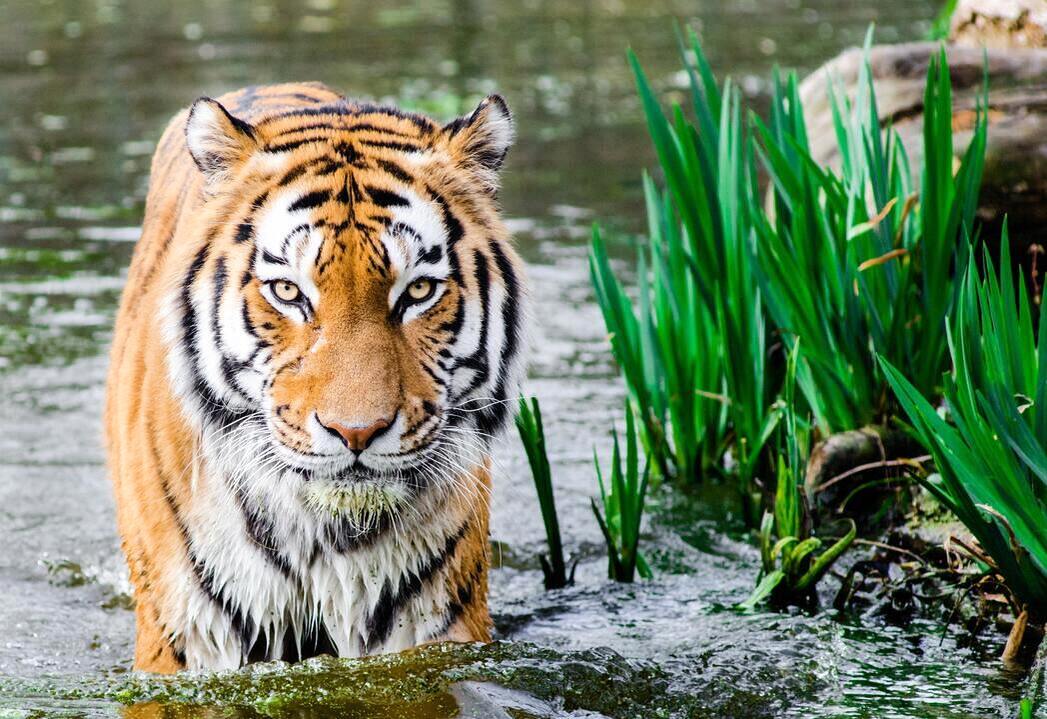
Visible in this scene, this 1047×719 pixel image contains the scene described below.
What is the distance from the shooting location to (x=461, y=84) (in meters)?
10.1

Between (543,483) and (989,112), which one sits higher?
(989,112)

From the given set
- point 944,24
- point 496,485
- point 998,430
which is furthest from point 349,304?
point 944,24

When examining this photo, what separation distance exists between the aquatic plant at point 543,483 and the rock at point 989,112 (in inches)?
54.0

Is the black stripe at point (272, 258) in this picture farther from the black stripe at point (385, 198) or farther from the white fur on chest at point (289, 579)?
the white fur on chest at point (289, 579)

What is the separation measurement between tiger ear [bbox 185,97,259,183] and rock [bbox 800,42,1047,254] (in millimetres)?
1827

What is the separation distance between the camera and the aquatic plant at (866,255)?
140 inches

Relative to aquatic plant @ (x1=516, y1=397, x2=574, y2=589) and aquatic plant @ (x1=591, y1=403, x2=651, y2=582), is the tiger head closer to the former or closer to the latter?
aquatic plant @ (x1=516, y1=397, x2=574, y2=589)

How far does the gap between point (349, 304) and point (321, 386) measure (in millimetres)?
171

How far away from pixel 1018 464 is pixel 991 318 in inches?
11.8

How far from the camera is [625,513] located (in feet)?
11.4

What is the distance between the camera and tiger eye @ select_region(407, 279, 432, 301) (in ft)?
8.83

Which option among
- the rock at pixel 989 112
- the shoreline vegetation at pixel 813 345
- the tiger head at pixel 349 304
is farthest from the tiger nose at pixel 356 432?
the rock at pixel 989 112

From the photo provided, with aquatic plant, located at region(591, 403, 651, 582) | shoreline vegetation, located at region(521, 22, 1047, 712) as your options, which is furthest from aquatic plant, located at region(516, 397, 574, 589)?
aquatic plant, located at region(591, 403, 651, 582)

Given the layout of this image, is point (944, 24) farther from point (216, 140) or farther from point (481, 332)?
point (216, 140)
